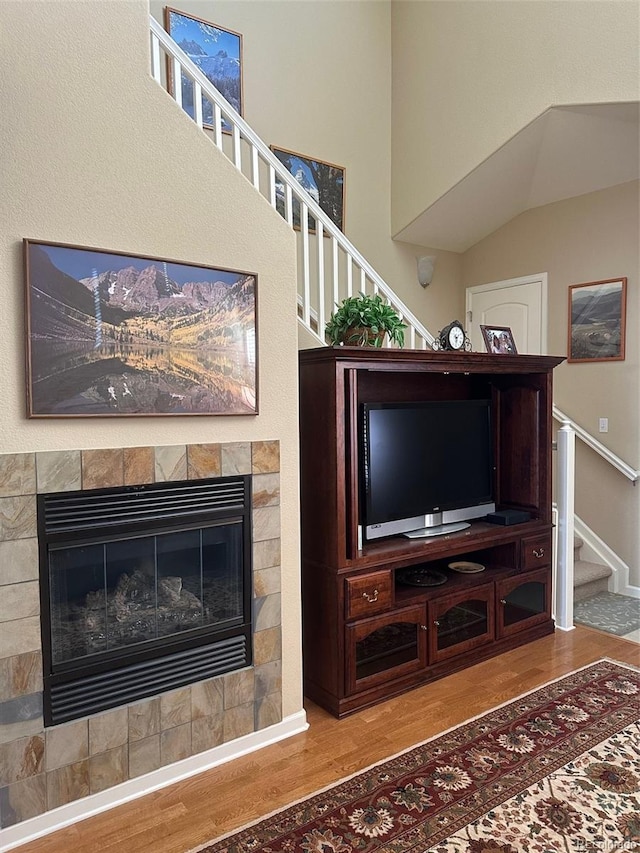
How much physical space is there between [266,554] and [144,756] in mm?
853

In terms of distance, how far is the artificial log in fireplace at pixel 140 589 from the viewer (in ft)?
6.67

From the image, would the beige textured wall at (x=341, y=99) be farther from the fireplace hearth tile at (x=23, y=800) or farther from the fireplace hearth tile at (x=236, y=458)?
the fireplace hearth tile at (x=23, y=800)

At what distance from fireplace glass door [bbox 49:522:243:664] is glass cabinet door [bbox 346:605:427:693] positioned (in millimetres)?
622

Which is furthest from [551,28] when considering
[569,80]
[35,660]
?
[35,660]

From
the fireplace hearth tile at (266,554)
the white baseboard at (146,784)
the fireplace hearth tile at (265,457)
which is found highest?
the fireplace hearth tile at (265,457)

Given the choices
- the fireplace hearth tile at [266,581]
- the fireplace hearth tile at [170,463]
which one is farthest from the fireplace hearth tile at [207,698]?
the fireplace hearth tile at [170,463]

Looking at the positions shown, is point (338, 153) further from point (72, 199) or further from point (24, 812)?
point (24, 812)

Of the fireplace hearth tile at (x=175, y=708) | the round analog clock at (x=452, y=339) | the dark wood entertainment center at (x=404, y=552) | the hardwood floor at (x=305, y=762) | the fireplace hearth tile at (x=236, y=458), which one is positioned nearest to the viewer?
the hardwood floor at (x=305, y=762)

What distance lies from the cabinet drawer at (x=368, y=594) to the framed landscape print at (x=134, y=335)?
3.11 feet

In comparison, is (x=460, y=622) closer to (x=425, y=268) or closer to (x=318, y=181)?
(x=425, y=268)

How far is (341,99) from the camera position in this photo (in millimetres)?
4879

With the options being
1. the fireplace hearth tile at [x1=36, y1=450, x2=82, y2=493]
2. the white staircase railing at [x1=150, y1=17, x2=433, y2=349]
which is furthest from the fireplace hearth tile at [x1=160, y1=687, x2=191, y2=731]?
the white staircase railing at [x1=150, y1=17, x2=433, y2=349]

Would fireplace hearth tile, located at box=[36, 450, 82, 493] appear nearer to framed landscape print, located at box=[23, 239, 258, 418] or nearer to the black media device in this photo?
framed landscape print, located at box=[23, 239, 258, 418]

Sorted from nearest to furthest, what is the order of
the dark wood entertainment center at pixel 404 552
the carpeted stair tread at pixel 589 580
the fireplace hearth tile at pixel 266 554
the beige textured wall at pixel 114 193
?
the beige textured wall at pixel 114 193 → the fireplace hearth tile at pixel 266 554 → the dark wood entertainment center at pixel 404 552 → the carpeted stair tread at pixel 589 580
